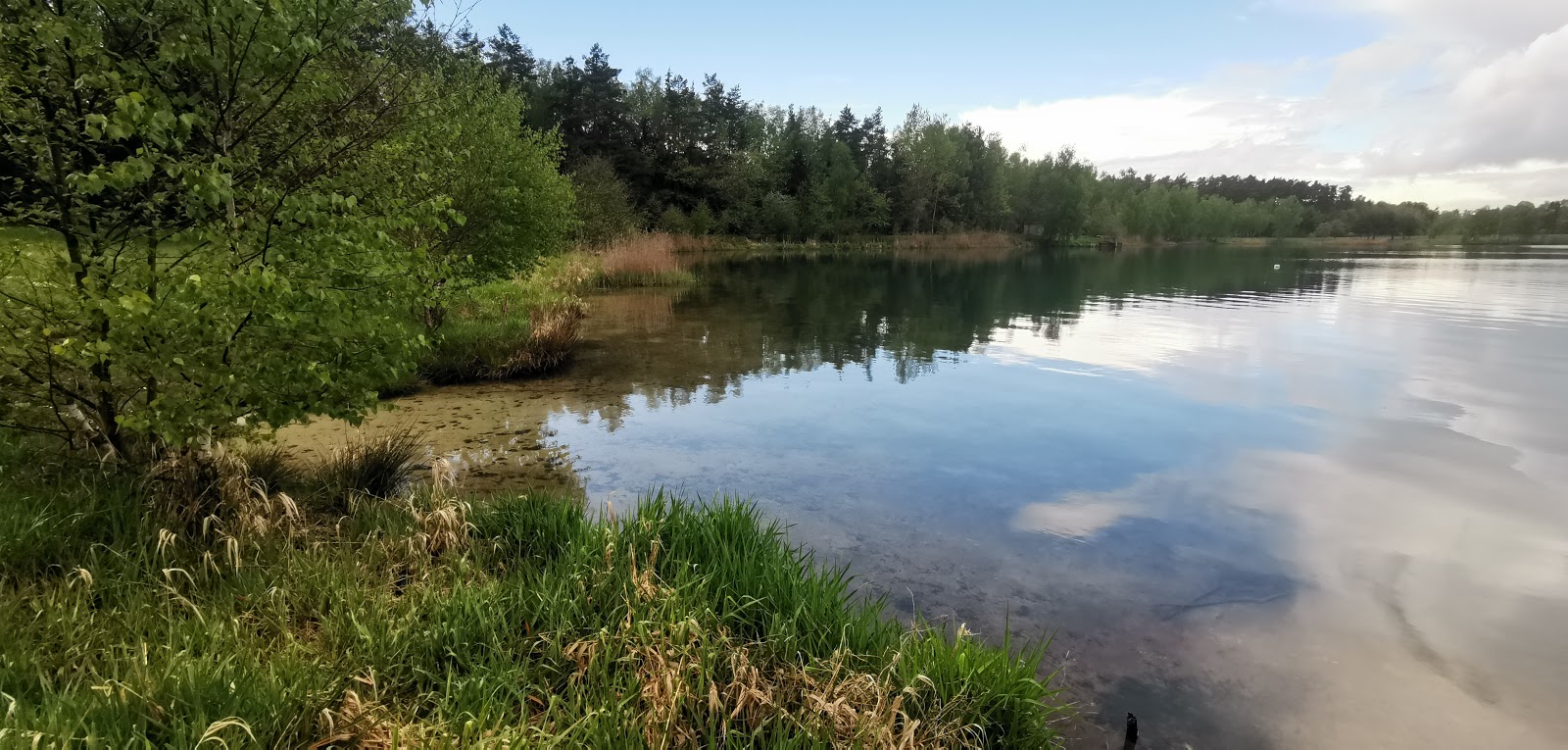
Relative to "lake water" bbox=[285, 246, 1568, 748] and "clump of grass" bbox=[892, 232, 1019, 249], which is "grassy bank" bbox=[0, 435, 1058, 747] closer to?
"lake water" bbox=[285, 246, 1568, 748]

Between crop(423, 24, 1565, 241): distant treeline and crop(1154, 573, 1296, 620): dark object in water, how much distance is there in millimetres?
36393

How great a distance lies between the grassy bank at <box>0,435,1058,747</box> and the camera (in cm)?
350

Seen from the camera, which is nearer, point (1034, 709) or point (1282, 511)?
point (1034, 709)

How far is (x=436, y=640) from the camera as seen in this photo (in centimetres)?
429

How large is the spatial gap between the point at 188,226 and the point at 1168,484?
10595 millimetres

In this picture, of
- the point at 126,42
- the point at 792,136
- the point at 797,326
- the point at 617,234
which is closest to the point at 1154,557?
the point at 126,42

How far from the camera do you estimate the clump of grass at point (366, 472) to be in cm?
710

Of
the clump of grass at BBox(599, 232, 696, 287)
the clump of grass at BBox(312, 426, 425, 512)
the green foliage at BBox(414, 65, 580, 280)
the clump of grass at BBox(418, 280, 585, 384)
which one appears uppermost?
the green foliage at BBox(414, 65, 580, 280)

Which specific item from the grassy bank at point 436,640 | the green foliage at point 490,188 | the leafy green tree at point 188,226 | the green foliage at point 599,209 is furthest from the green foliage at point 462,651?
the green foliage at point 599,209

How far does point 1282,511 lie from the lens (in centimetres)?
884

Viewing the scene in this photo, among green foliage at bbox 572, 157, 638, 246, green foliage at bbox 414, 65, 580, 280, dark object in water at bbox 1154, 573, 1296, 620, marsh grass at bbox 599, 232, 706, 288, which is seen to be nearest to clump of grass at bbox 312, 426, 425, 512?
green foliage at bbox 414, 65, 580, 280

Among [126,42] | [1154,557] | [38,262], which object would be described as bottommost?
[1154,557]

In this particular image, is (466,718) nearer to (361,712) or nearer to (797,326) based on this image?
(361,712)

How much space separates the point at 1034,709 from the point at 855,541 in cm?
338
